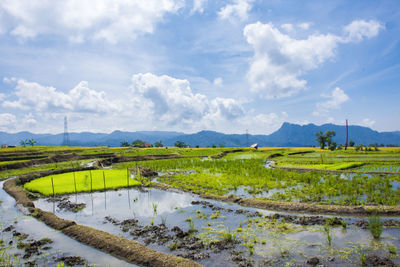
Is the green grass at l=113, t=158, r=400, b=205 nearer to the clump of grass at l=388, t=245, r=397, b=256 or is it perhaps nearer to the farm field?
the farm field

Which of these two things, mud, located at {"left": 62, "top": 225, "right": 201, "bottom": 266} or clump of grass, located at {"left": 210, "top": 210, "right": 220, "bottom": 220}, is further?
clump of grass, located at {"left": 210, "top": 210, "right": 220, "bottom": 220}

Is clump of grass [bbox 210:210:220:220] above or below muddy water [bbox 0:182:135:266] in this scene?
above

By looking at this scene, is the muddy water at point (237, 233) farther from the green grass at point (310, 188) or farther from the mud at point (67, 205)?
the green grass at point (310, 188)

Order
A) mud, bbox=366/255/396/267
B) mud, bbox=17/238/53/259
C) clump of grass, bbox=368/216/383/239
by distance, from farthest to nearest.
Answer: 1. clump of grass, bbox=368/216/383/239
2. mud, bbox=17/238/53/259
3. mud, bbox=366/255/396/267

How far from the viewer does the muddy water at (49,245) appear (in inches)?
280

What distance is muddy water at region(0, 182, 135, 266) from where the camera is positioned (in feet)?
23.3

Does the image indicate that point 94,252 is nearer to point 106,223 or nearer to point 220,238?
point 106,223

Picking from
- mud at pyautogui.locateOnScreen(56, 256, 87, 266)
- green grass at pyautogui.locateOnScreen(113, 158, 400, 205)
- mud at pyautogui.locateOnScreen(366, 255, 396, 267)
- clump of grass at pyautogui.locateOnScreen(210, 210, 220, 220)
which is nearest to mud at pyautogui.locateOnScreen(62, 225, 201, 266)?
mud at pyautogui.locateOnScreen(56, 256, 87, 266)

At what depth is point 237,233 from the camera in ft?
28.2

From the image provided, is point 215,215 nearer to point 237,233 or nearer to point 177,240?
point 237,233

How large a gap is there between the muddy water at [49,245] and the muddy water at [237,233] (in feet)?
4.19

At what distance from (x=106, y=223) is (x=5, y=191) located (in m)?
12.3

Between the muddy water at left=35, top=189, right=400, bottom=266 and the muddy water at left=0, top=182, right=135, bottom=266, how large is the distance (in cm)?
128

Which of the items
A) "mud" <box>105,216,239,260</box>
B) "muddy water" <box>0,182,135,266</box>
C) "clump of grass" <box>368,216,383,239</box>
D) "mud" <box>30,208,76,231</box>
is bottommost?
"muddy water" <box>0,182,135,266</box>
